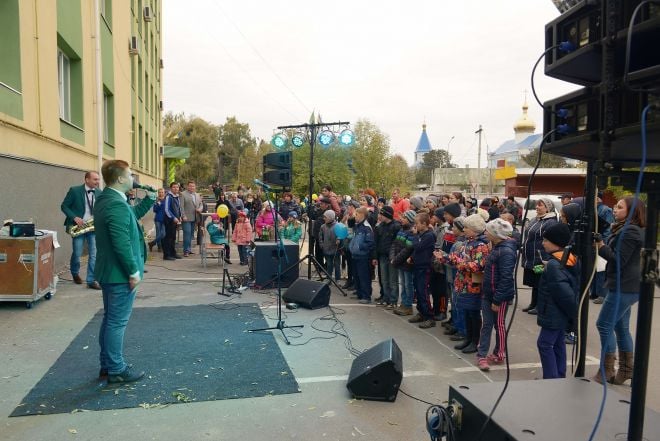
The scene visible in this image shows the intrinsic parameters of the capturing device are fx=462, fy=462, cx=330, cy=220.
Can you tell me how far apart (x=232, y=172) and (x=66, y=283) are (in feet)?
218

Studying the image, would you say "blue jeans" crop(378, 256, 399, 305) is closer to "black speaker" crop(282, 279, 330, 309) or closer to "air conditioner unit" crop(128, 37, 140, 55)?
"black speaker" crop(282, 279, 330, 309)

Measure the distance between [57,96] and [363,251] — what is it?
7343mm

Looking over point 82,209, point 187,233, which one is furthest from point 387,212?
point 187,233

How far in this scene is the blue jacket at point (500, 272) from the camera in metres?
4.89

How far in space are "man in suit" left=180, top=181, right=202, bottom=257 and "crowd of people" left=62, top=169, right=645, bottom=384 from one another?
2.14 metres

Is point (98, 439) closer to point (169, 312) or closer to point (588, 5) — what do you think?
point (169, 312)

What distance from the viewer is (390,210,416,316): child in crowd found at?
6.97 meters

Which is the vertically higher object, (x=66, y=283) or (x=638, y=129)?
(x=638, y=129)

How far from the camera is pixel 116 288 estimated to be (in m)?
4.31

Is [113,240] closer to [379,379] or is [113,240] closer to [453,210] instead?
[379,379]

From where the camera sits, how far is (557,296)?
4227 millimetres

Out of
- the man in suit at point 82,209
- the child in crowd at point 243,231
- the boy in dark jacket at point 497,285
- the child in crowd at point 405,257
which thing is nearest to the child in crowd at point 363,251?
the child in crowd at point 405,257

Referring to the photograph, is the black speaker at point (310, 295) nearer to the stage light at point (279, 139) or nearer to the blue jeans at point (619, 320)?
the blue jeans at point (619, 320)

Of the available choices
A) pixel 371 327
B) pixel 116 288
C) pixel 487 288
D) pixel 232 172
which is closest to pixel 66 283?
pixel 116 288
